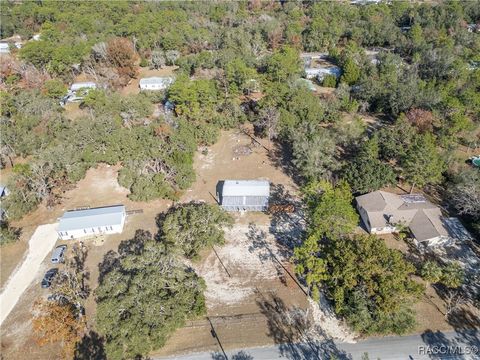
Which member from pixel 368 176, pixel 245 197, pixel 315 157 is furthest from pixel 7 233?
pixel 368 176

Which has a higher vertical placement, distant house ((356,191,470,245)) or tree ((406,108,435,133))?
tree ((406,108,435,133))

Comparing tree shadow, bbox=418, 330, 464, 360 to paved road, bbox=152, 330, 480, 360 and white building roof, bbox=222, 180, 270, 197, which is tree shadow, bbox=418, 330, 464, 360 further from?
white building roof, bbox=222, 180, 270, 197

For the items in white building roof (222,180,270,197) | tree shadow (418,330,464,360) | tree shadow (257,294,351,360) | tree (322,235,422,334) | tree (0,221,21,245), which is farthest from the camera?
white building roof (222,180,270,197)

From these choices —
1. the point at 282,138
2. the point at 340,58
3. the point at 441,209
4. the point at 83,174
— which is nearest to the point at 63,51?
the point at 83,174

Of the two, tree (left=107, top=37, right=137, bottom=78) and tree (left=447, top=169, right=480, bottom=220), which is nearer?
tree (left=447, top=169, right=480, bottom=220)

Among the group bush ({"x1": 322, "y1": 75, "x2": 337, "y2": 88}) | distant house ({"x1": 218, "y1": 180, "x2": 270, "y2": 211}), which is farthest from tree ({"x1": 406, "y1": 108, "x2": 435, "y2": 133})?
distant house ({"x1": 218, "y1": 180, "x2": 270, "y2": 211})

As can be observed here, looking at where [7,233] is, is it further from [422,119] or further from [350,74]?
[350,74]
